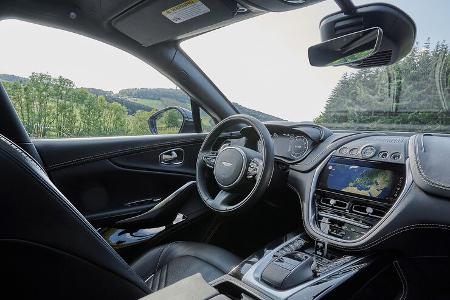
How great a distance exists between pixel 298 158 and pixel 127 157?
1255 millimetres

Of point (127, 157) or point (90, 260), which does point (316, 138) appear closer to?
point (127, 157)

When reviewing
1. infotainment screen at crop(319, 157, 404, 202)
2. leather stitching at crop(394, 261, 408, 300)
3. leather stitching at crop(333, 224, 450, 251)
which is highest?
infotainment screen at crop(319, 157, 404, 202)

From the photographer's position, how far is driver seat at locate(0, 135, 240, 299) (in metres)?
0.72

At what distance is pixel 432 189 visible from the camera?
60.7 inches

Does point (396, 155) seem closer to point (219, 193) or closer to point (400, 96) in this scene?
point (400, 96)

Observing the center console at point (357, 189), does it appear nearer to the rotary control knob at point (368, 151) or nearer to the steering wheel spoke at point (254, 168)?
the rotary control knob at point (368, 151)

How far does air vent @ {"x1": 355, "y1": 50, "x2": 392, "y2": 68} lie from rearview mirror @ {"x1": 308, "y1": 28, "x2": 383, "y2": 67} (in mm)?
28

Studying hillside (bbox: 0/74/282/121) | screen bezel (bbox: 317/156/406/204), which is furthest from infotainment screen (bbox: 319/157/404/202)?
hillside (bbox: 0/74/282/121)

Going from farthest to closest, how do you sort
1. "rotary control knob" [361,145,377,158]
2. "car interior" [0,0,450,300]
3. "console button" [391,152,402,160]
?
"rotary control knob" [361,145,377,158] → "console button" [391,152,402,160] → "car interior" [0,0,450,300]

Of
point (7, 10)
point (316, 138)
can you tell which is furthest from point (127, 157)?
point (316, 138)

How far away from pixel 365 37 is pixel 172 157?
182cm

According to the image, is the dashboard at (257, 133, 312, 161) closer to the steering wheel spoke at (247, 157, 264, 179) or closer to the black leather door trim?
the steering wheel spoke at (247, 157, 264, 179)

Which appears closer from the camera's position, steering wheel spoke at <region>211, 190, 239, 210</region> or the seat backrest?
the seat backrest

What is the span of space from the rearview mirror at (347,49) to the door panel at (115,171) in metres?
1.45
